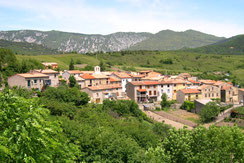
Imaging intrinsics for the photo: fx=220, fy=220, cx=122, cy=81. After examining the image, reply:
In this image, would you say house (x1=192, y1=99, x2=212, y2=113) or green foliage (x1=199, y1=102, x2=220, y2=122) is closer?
green foliage (x1=199, y1=102, x2=220, y2=122)

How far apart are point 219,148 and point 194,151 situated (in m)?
1.87

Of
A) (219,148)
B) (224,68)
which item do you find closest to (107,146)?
(219,148)

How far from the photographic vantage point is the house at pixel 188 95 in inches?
2162

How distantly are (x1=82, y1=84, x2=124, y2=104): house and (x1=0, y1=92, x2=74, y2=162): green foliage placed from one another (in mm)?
40310

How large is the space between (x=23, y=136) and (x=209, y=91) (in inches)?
2244

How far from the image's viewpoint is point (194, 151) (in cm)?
1744

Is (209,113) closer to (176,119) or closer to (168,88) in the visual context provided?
(176,119)

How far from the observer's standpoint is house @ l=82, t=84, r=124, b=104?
48934 millimetres

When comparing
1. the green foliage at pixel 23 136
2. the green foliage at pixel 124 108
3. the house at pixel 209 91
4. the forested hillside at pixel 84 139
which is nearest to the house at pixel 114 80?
the green foliage at pixel 124 108

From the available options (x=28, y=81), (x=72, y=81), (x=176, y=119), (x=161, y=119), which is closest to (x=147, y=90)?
(x=161, y=119)

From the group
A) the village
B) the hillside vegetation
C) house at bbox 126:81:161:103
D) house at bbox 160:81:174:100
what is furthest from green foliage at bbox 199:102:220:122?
the hillside vegetation

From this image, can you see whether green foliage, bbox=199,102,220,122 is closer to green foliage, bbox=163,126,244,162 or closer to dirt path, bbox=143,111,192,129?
dirt path, bbox=143,111,192,129

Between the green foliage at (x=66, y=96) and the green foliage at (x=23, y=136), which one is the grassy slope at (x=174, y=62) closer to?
the green foliage at (x=66, y=96)

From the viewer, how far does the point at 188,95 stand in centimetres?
5525
